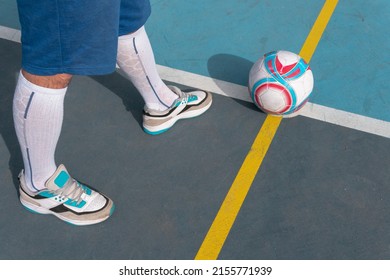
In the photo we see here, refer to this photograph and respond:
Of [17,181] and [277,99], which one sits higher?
[277,99]

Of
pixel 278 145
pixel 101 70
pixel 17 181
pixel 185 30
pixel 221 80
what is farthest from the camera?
pixel 185 30

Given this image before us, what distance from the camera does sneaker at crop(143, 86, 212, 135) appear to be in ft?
12.0

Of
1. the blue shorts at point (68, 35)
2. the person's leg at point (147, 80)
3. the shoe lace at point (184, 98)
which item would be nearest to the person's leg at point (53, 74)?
the blue shorts at point (68, 35)

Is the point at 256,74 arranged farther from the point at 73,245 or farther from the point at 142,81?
the point at 73,245

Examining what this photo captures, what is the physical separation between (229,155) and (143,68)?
34.7 inches

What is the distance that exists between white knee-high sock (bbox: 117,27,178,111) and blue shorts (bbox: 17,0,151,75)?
2.00 ft

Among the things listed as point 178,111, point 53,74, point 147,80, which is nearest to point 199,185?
point 178,111

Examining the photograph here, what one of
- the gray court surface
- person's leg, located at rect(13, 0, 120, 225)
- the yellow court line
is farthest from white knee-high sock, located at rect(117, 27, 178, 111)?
the yellow court line

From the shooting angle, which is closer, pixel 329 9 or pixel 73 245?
pixel 73 245

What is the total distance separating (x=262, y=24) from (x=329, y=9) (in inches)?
27.6

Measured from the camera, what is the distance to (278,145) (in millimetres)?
3646

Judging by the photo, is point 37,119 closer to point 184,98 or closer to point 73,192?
point 73,192
